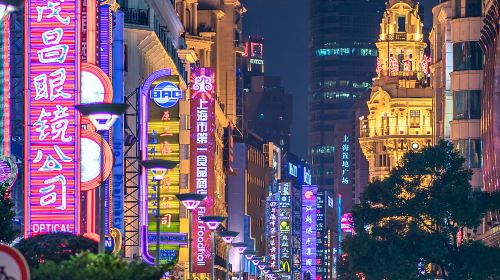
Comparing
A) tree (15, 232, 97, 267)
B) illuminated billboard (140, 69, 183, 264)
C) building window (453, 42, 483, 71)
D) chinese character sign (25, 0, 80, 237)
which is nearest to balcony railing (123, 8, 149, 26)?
illuminated billboard (140, 69, 183, 264)

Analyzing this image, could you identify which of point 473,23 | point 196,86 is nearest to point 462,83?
point 473,23

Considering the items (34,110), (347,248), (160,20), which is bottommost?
(347,248)

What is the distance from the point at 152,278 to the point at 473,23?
3220 inches

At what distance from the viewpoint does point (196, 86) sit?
108m

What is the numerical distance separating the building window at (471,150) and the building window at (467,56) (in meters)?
4.84

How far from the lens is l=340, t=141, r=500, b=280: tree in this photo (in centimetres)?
8794

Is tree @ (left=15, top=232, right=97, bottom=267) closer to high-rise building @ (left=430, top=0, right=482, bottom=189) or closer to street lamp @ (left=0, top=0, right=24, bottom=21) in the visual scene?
street lamp @ (left=0, top=0, right=24, bottom=21)

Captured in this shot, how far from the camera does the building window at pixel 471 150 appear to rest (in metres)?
114

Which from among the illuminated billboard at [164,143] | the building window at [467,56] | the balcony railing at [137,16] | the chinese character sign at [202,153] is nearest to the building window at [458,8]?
the building window at [467,56]

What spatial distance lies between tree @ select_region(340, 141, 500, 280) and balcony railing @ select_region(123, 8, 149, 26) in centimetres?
1511

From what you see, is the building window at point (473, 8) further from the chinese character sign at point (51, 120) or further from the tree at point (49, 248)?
the tree at point (49, 248)

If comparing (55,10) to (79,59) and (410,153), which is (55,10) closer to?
(79,59)

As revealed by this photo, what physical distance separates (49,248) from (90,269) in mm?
6548

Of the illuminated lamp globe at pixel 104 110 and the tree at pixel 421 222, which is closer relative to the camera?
the illuminated lamp globe at pixel 104 110
